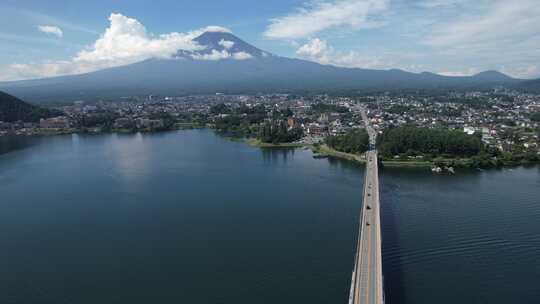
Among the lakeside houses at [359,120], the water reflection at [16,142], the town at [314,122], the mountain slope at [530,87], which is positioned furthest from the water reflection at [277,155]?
the mountain slope at [530,87]

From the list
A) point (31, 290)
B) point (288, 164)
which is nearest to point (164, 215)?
point (31, 290)

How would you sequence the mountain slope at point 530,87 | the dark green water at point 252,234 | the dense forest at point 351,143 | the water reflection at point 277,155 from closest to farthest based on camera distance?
1. the dark green water at point 252,234
2. the water reflection at point 277,155
3. the dense forest at point 351,143
4. the mountain slope at point 530,87

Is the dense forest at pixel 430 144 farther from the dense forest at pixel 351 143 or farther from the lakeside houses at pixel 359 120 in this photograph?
the lakeside houses at pixel 359 120

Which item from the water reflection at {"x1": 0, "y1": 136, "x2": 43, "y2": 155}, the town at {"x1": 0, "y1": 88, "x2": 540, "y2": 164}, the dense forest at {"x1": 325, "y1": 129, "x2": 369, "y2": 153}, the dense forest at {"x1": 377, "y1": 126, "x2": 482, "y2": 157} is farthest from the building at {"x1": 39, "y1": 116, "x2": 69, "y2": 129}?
the dense forest at {"x1": 377, "y1": 126, "x2": 482, "y2": 157}

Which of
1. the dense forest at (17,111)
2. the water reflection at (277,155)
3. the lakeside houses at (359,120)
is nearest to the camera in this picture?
the water reflection at (277,155)

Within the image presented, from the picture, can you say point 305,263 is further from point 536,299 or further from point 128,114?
point 128,114

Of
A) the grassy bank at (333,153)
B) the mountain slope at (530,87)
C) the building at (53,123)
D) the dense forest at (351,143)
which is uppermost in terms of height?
the mountain slope at (530,87)
